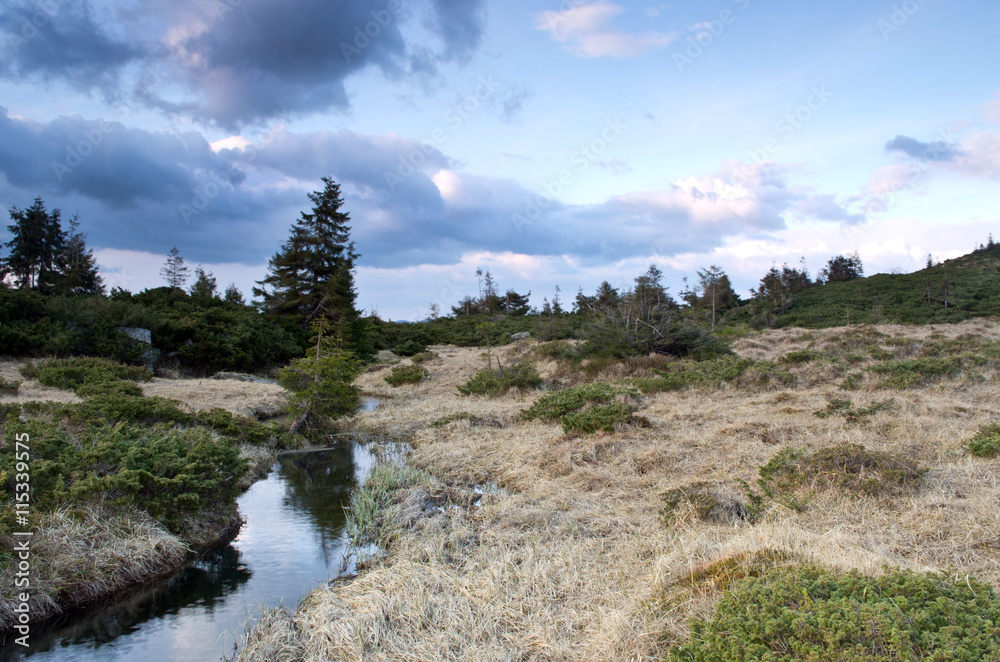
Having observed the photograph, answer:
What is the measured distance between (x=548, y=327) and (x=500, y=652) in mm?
27876

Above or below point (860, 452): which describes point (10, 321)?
above

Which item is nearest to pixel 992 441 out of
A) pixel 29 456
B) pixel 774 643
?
pixel 774 643

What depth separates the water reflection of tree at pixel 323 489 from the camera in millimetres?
6949

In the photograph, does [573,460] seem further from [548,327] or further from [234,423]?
[548,327]

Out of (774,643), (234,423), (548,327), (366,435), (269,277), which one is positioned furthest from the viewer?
(269,277)

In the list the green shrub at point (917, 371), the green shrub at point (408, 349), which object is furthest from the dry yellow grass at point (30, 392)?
the green shrub at point (408, 349)

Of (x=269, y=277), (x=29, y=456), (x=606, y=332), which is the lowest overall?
(x=29, y=456)

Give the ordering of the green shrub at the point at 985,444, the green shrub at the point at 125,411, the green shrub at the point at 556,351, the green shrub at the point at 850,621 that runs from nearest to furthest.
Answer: the green shrub at the point at 850,621 < the green shrub at the point at 985,444 < the green shrub at the point at 125,411 < the green shrub at the point at 556,351

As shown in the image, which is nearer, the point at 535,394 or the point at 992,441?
the point at 992,441

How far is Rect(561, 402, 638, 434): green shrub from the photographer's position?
9719 millimetres

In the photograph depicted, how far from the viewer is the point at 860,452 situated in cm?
617

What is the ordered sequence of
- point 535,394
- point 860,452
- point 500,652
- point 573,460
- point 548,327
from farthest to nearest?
point 548,327 → point 535,394 → point 573,460 → point 860,452 → point 500,652

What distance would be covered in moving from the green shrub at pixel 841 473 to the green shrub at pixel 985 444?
1138 millimetres

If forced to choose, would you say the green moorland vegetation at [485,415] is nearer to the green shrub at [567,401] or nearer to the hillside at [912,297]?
the green shrub at [567,401]
